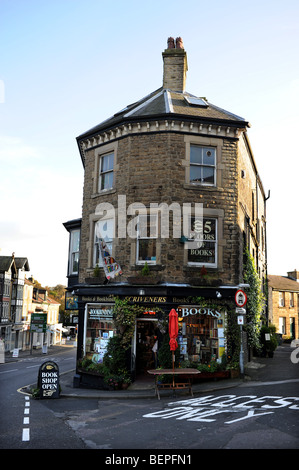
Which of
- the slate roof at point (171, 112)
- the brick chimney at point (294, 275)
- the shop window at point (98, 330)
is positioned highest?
the slate roof at point (171, 112)

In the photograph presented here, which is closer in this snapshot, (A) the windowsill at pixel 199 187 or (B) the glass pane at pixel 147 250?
(B) the glass pane at pixel 147 250

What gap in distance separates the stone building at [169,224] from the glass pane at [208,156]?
48 millimetres

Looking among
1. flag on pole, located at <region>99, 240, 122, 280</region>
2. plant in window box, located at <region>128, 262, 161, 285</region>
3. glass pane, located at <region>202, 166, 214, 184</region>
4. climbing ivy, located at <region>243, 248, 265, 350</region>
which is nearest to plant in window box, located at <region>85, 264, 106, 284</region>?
flag on pole, located at <region>99, 240, 122, 280</region>

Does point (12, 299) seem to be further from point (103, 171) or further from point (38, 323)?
point (103, 171)

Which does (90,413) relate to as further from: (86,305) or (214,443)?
(86,305)

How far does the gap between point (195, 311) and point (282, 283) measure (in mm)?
36324

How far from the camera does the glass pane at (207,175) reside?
17.9m

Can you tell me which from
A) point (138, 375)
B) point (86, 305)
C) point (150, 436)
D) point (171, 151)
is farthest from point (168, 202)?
point (150, 436)

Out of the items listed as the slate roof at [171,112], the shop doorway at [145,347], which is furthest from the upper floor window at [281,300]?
the shop doorway at [145,347]

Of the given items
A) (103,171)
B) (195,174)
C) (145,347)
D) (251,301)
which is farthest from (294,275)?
(103,171)

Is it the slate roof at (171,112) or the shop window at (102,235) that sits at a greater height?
the slate roof at (171,112)

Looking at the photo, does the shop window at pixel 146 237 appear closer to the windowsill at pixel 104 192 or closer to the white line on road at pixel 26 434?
the windowsill at pixel 104 192

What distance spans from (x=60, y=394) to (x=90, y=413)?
10.8 ft

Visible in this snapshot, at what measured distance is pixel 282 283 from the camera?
1977 inches
